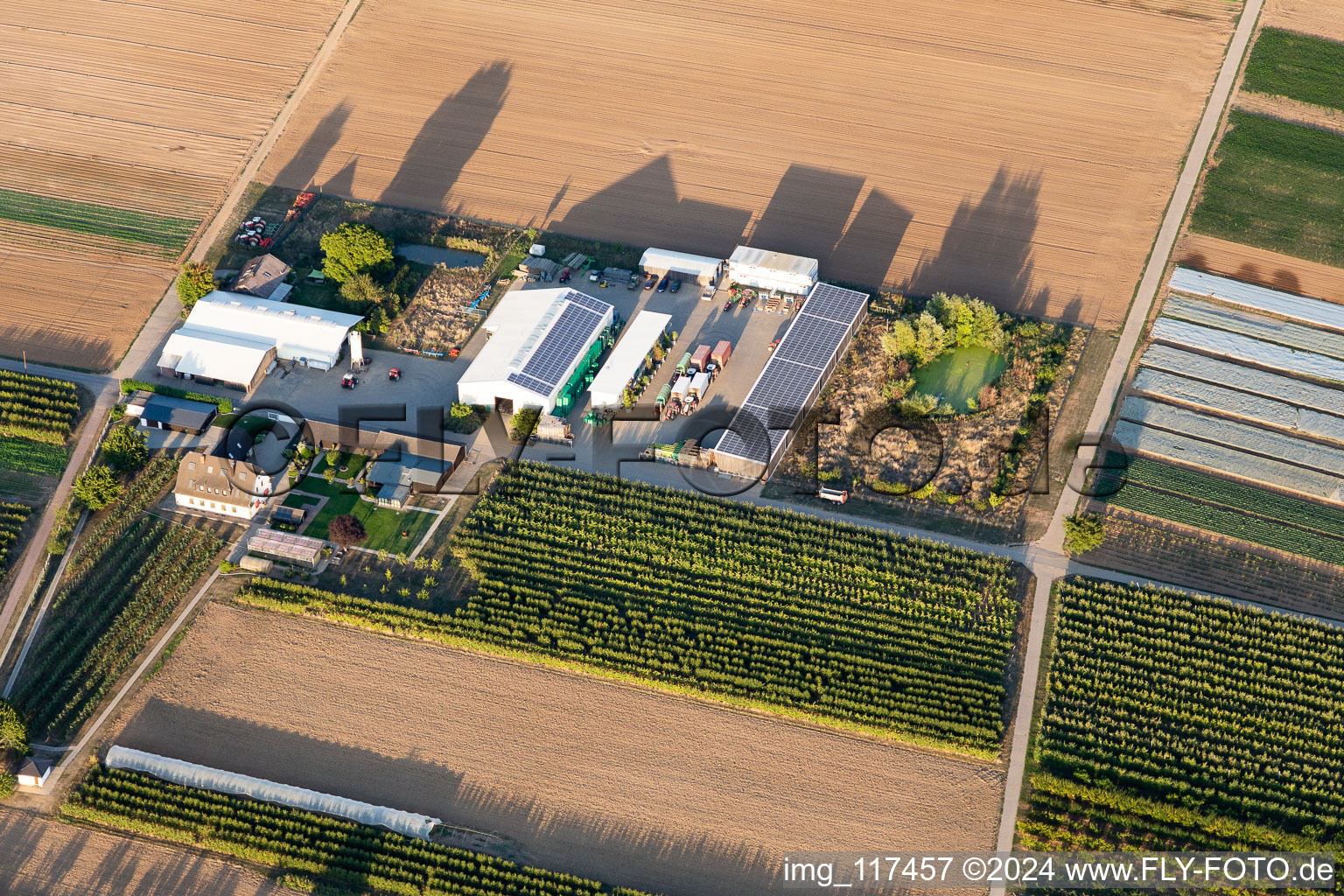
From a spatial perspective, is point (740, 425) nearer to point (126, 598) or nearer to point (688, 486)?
point (688, 486)

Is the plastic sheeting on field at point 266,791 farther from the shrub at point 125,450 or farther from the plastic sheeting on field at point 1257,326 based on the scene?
the plastic sheeting on field at point 1257,326

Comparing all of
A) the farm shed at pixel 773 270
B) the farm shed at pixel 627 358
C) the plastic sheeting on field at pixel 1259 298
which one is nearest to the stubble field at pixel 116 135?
the farm shed at pixel 627 358

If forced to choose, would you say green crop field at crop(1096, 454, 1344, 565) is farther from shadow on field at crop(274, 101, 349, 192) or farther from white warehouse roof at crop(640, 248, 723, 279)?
shadow on field at crop(274, 101, 349, 192)

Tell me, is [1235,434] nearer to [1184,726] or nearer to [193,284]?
[1184,726]

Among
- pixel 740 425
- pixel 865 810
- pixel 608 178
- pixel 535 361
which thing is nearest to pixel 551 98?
pixel 608 178

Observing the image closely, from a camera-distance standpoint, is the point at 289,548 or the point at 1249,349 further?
the point at 1249,349

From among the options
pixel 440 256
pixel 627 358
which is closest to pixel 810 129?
pixel 627 358
